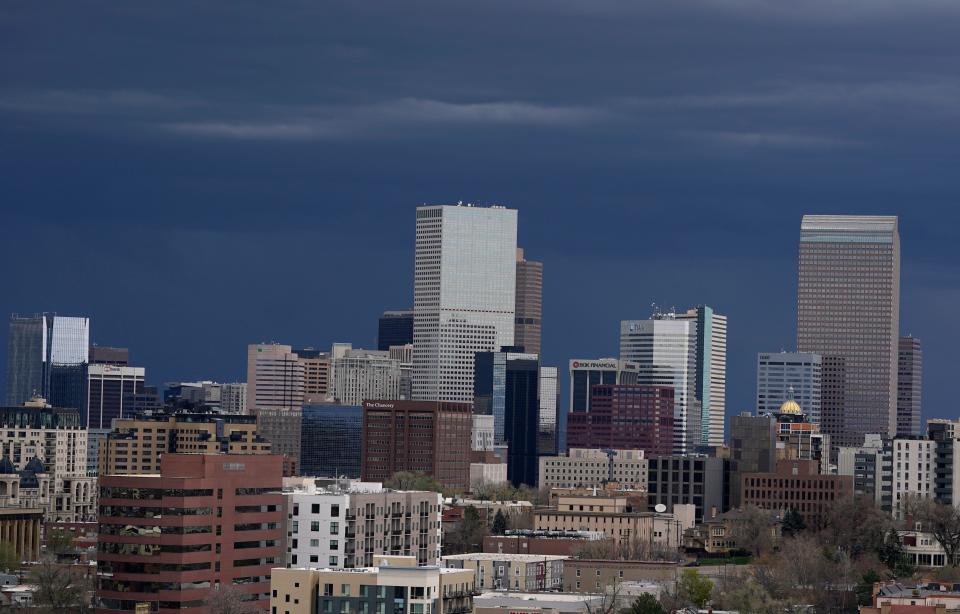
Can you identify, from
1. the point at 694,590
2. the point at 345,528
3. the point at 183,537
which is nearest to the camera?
the point at 183,537

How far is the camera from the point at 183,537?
469 ft

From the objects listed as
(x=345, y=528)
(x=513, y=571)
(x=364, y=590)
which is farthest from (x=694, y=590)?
(x=364, y=590)

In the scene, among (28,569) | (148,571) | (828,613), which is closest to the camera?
(148,571)

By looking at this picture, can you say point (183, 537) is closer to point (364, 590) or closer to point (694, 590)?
point (364, 590)

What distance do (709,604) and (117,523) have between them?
43.9 meters

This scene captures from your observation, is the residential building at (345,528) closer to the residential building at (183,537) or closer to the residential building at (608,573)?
the residential building at (183,537)

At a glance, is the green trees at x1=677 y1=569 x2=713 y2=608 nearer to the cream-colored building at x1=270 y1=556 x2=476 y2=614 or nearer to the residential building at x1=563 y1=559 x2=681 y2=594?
the residential building at x1=563 y1=559 x2=681 y2=594

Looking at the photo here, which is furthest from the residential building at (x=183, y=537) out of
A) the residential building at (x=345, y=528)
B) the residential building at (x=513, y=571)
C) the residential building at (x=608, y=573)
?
the residential building at (x=608, y=573)

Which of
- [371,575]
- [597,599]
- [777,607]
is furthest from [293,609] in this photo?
[777,607]

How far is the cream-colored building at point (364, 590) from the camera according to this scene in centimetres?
13275

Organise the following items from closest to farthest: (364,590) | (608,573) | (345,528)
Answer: (364,590) → (345,528) → (608,573)

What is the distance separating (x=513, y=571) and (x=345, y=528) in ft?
85.5

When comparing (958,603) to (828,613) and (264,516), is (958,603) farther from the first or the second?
(264,516)

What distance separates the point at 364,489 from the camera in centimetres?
18112
